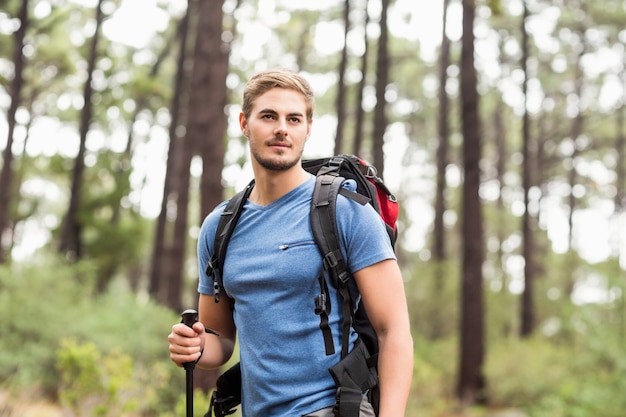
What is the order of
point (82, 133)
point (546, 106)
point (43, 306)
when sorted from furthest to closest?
point (546, 106)
point (82, 133)
point (43, 306)

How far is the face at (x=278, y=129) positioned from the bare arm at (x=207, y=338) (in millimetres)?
608

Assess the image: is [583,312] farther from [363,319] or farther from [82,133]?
[82,133]

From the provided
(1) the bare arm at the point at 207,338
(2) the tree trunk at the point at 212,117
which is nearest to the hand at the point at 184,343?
(1) the bare arm at the point at 207,338

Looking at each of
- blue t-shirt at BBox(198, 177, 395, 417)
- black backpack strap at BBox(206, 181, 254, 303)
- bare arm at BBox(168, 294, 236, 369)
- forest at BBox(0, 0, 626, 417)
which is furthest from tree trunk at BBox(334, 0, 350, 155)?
blue t-shirt at BBox(198, 177, 395, 417)

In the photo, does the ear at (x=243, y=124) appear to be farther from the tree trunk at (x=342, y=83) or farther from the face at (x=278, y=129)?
the tree trunk at (x=342, y=83)

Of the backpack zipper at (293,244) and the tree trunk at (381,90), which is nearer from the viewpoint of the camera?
the backpack zipper at (293,244)

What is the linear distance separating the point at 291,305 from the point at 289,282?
0.25ft

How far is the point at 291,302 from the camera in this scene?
2475mm

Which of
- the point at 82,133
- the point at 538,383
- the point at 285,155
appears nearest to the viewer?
the point at 285,155

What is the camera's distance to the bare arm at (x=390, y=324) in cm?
244

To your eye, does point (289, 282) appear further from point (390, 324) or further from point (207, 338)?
point (207, 338)

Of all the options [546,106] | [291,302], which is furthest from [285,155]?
[546,106]

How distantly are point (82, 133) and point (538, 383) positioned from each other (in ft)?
40.4

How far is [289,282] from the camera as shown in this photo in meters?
2.47
